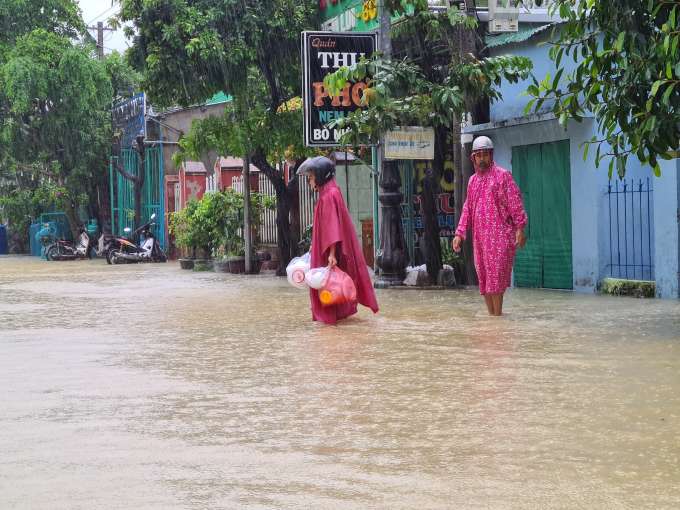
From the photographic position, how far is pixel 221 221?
20766 mm

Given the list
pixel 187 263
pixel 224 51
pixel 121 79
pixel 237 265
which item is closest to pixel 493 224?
pixel 224 51

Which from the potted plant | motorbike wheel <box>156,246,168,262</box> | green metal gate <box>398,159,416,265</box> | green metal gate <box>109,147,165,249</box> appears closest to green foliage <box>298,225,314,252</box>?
the potted plant

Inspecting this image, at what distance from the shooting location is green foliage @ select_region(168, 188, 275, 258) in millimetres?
20484

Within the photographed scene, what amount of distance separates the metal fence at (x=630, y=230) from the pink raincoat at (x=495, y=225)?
288 centimetres

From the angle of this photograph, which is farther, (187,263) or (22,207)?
(22,207)

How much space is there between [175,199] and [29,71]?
575cm

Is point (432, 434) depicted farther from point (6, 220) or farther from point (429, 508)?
point (6, 220)

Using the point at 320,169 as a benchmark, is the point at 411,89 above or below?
above

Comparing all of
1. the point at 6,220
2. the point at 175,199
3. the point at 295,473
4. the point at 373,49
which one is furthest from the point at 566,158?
the point at 6,220

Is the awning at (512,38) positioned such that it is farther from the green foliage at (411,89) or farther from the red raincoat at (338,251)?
the red raincoat at (338,251)

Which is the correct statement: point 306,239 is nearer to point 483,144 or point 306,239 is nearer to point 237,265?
point 237,265

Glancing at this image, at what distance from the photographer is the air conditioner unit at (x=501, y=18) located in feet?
46.0

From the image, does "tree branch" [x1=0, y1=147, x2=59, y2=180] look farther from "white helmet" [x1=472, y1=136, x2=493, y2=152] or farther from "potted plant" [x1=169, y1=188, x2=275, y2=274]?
"white helmet" [x1=472, y1=136, x2=493, y2=152]

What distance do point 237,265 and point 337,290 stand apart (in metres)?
10.6
